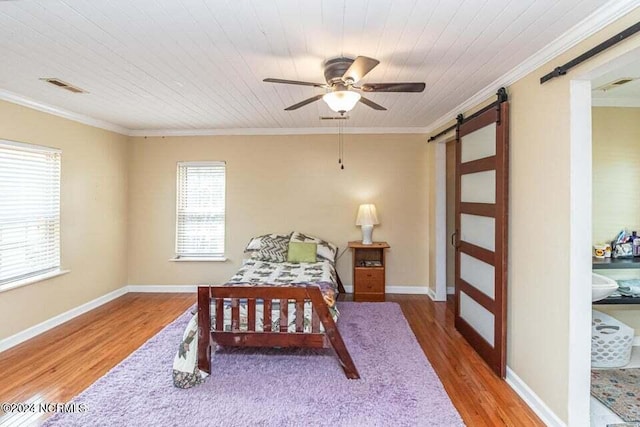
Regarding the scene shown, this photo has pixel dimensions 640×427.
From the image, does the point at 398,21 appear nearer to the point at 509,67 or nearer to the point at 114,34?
the point at 509,67

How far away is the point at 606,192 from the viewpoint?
3.12 metres

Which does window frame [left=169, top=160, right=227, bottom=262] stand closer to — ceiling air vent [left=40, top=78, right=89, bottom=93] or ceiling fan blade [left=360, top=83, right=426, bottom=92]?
ceiling air vent [left=40, top=78, right=89, bottom=93]

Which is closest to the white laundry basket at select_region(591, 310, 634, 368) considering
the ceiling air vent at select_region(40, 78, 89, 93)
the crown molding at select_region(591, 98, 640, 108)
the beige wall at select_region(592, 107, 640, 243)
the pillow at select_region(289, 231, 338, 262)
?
the beige wall at select_region(592, 107, 640, 243)

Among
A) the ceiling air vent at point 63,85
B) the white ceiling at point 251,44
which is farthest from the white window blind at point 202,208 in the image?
the ceiling air vent at point 63,85

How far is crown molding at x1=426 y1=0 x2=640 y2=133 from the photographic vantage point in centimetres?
168

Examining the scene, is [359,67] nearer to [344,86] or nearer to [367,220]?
[344,86]

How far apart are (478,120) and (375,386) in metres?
2.54

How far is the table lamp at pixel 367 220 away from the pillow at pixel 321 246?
49 cm

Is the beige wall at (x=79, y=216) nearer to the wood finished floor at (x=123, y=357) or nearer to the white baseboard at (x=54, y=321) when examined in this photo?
the white baseboard at (x=54, y=321)

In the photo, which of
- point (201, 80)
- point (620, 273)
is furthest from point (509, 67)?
point (201, 80)

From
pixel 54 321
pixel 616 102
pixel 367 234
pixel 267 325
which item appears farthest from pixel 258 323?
pixel 616 102

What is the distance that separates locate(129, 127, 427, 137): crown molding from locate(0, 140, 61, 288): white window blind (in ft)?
4.87

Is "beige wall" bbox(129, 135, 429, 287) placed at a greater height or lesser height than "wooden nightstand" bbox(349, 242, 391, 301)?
greater

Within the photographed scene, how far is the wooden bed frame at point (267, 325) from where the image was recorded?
2643 mm
